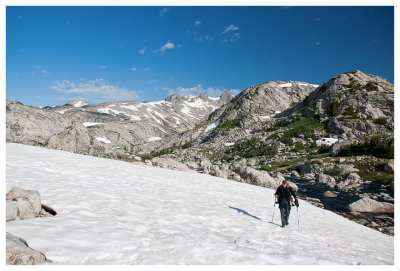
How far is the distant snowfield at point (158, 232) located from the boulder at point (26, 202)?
406mm

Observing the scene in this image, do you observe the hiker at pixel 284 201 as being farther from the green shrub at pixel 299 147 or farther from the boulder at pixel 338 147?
the green shrub at pixel 299 147

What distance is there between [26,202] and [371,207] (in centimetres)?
2152

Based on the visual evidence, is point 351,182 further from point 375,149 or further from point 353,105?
point 353,105

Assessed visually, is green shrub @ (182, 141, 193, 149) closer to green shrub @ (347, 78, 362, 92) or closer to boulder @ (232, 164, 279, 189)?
green shrub @ (347, 78, 362, 92)

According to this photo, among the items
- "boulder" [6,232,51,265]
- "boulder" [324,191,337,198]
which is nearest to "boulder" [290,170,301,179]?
"boulder" [324,191,337,198]

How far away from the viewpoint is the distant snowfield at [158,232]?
4785 mm

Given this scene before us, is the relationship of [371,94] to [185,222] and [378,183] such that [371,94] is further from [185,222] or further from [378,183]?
[185,222]

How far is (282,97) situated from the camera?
116 metres

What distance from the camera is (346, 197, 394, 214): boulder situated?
54.5ft

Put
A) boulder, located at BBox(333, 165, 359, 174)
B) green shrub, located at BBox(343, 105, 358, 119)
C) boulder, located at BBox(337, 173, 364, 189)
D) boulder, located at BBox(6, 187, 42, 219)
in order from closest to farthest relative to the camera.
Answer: boulder, located at BBox(6, 187, 42, 219), boulder, located at BBox(337, 173, 364, 189), boulder, located at BBox(333, 165, 359, 174), green shrub, located at BBox(343, 105, 358, 119)

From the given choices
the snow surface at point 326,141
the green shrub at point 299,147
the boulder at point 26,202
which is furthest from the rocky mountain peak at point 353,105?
the boulder at point 26,202

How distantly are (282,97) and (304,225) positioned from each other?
377 ft

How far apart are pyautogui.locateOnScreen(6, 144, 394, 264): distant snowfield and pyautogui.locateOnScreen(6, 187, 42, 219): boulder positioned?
41 centimetres
